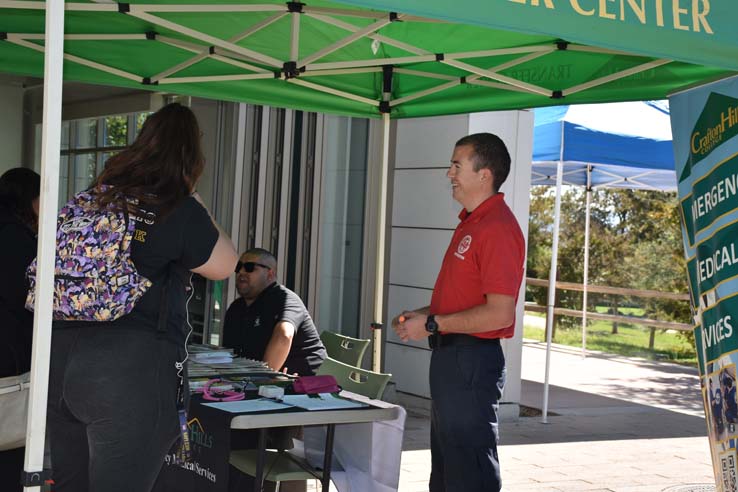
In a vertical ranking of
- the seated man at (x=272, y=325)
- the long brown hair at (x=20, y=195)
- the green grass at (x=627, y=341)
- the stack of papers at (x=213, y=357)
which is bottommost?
the green grass at (x=627, y=341)

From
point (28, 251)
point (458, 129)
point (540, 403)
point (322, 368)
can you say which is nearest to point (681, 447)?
point (540, 403)

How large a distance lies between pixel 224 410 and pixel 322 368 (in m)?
1.16

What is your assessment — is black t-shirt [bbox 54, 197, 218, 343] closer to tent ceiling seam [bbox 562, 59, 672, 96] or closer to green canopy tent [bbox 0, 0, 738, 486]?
green canopy tent [bbox 0, 0, 738, 486]

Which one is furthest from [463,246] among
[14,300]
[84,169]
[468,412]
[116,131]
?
[84,169]

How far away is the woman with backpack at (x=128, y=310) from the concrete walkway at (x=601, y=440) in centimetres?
308

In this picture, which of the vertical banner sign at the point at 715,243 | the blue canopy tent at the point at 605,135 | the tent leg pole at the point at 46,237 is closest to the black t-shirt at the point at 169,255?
the tent leg pole at the point at 46,237

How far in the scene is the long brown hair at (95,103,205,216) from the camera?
271 centimetres

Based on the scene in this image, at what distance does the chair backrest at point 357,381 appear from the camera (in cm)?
407

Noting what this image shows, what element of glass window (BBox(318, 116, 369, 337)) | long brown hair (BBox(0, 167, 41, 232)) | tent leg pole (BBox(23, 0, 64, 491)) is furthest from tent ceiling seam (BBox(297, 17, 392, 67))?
glass window (BBox(318, 116, 369, 337))

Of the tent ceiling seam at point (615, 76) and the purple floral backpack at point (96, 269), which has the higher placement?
the tent ceiling seam at point (615, 76)

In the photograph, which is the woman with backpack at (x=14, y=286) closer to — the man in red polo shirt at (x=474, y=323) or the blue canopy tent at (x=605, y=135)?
the man in red polo shirt at (x=474, y=323)

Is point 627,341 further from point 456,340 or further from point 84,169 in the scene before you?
point 456,340

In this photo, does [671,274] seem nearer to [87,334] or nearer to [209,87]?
[209,87]

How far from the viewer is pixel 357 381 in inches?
172
